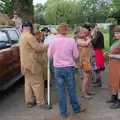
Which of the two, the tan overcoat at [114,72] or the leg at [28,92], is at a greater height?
the tan overcoat at [114,72]

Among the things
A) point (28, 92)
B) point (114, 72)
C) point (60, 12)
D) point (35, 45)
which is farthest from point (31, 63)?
point (60, 12)

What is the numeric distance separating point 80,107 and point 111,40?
10.3 m

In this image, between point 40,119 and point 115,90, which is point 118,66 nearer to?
point 115,90

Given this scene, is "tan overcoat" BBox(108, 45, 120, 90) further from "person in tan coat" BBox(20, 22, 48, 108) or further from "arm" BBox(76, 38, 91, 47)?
"person in tan coat" BBox(20, 22, 48, 108)

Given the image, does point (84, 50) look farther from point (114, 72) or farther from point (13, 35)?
point (13, 35)

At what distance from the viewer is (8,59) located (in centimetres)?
781

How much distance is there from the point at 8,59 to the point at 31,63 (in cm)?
113

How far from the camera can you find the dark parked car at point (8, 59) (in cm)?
741

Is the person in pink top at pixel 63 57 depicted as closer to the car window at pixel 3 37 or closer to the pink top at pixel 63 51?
the pink top at pixel 63 51

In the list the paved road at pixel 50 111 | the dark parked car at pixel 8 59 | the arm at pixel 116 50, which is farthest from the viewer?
the dark parked car at pixel 8 59

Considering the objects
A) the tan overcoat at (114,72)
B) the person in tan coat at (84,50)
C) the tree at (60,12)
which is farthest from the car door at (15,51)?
the tree at (60,12)

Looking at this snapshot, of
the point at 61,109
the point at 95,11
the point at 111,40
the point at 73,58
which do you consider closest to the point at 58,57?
the point at 73,58

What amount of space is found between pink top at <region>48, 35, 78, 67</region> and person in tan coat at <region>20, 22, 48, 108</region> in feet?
2.28

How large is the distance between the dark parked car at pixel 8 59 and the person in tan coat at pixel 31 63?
63 centimetres
